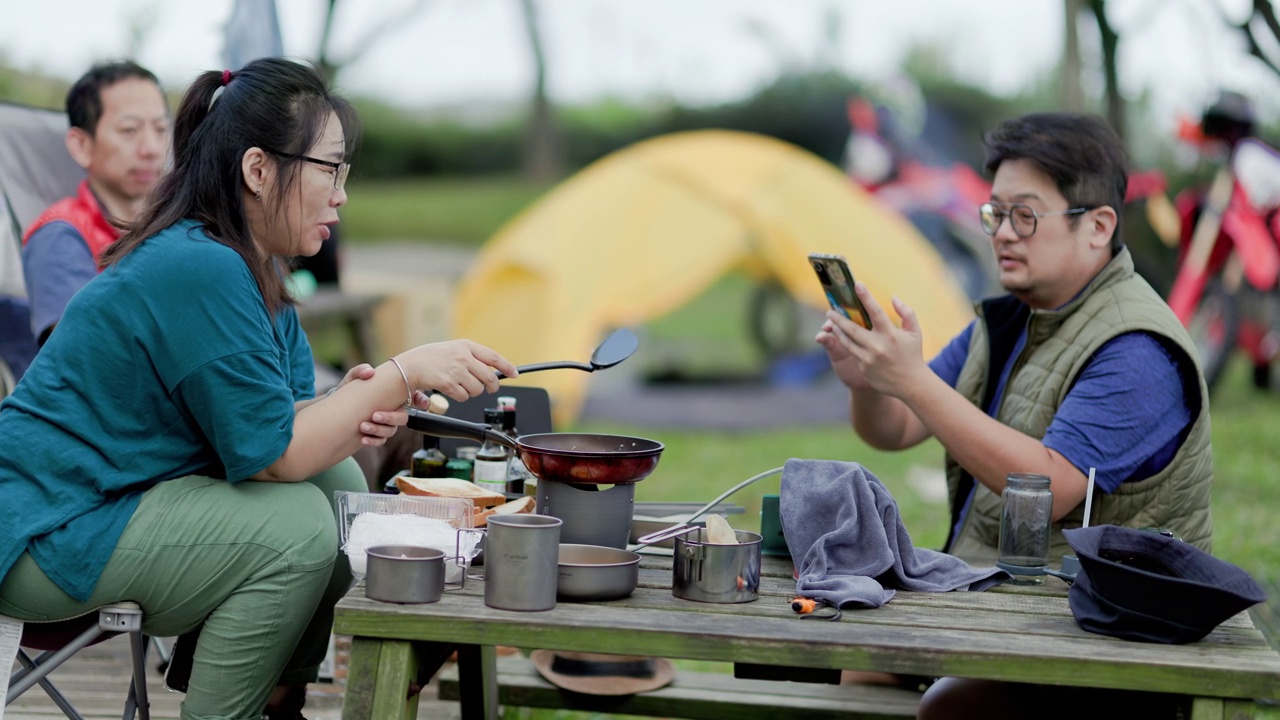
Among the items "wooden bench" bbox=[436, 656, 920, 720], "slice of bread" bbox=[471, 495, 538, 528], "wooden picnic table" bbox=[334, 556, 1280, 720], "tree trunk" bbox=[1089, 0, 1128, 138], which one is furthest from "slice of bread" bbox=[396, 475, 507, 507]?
"tree trunk" bbox=[1089, 0, 1128, 138]

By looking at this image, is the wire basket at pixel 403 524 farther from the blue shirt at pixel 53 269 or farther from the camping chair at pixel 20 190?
the camping chair at pixel 20 190

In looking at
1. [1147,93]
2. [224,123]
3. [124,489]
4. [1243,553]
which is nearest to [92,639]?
Answer: [124,489]

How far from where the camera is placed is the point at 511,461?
7.73 feet

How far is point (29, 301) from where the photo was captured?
322cm

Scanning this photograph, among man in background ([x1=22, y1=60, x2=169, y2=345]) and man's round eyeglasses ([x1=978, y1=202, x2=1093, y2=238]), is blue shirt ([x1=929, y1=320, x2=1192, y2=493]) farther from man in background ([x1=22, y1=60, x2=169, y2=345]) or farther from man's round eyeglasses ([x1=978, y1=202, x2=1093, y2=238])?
man in background ([x1=22, y1=60, x2=169, y2=345])

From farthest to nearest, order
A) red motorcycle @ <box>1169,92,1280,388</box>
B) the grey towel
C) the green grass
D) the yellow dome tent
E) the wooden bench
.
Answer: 1. the green grass
2. red motorcycle @ <box>1169,92,1280,388</box>
3. the yellow dome tent
4. the wooden bench
5. the grey towel

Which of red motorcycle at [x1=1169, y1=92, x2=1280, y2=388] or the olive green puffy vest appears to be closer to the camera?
the olive green puffy vest

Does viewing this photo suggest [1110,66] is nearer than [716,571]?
No

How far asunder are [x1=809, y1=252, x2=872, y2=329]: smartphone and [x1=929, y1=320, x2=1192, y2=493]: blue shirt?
1.33 feet

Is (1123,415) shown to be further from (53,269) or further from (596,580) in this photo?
(53,269)

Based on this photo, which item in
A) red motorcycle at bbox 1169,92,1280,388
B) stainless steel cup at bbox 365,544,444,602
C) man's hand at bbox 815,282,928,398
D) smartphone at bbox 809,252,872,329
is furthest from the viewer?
red motorcycle at bbox 1169,92,1280,388

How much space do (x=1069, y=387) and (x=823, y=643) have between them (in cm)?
101

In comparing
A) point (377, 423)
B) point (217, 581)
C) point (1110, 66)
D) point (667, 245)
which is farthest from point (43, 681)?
point (1110, 66)

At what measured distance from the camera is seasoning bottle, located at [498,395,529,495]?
7.65ft
